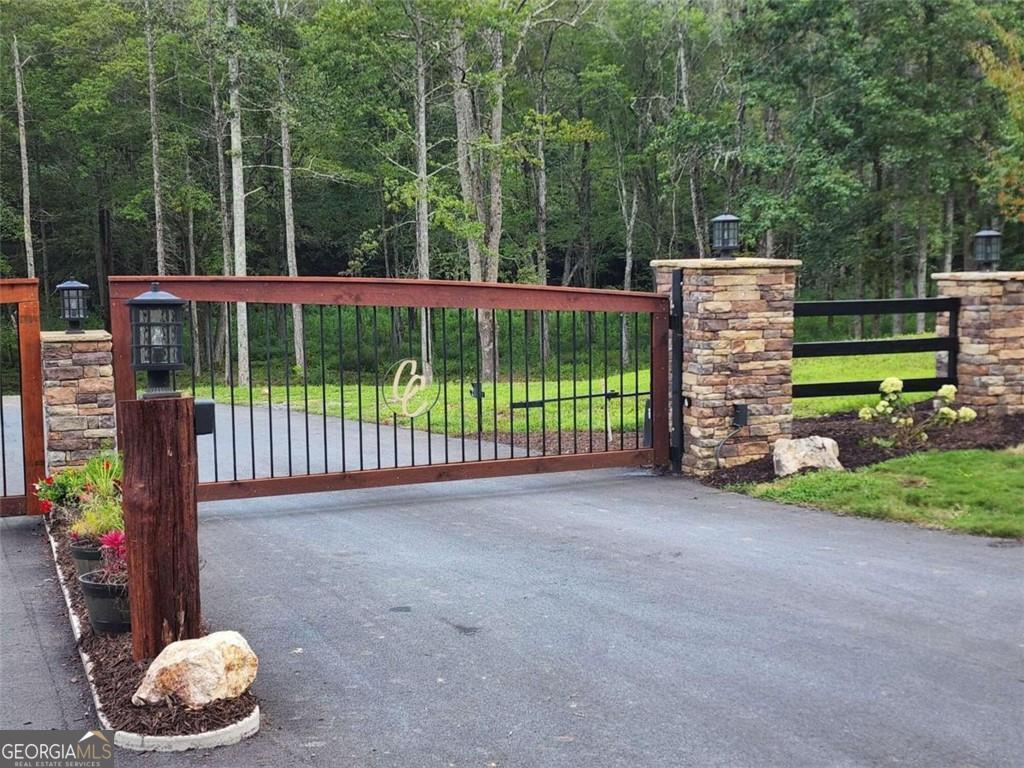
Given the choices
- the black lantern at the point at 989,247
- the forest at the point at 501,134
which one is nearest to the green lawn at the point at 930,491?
the black lantern at the point at 989,247

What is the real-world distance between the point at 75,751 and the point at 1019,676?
371 centimetres

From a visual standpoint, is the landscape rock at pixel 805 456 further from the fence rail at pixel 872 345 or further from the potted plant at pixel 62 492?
the potted plant at pixel 62 492

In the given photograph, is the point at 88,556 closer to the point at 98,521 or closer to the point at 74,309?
the point at 98,521

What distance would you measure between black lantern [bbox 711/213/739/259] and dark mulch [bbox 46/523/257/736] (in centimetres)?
604

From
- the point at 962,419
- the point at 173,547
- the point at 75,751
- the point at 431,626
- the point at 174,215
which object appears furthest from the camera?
the point at 174,215

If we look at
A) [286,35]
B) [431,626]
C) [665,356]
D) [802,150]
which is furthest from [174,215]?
[431,626]

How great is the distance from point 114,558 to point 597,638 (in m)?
2.25

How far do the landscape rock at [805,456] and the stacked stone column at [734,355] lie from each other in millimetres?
397

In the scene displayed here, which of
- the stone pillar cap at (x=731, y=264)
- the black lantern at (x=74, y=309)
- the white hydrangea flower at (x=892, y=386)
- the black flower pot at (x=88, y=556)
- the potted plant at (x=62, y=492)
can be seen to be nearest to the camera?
the black flower pot at (x=88, y=556)

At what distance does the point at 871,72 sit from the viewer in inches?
939

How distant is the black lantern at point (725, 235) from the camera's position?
862 centimetres

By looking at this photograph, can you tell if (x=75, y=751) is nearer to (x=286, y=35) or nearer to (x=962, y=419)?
(x=962, y=419)

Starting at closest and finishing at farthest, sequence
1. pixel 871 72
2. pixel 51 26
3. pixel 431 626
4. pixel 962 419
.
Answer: pixel 431 626 → pixel 962 419 → pixel 871 72 → pixel 51 26

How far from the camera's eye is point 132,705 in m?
3.64
